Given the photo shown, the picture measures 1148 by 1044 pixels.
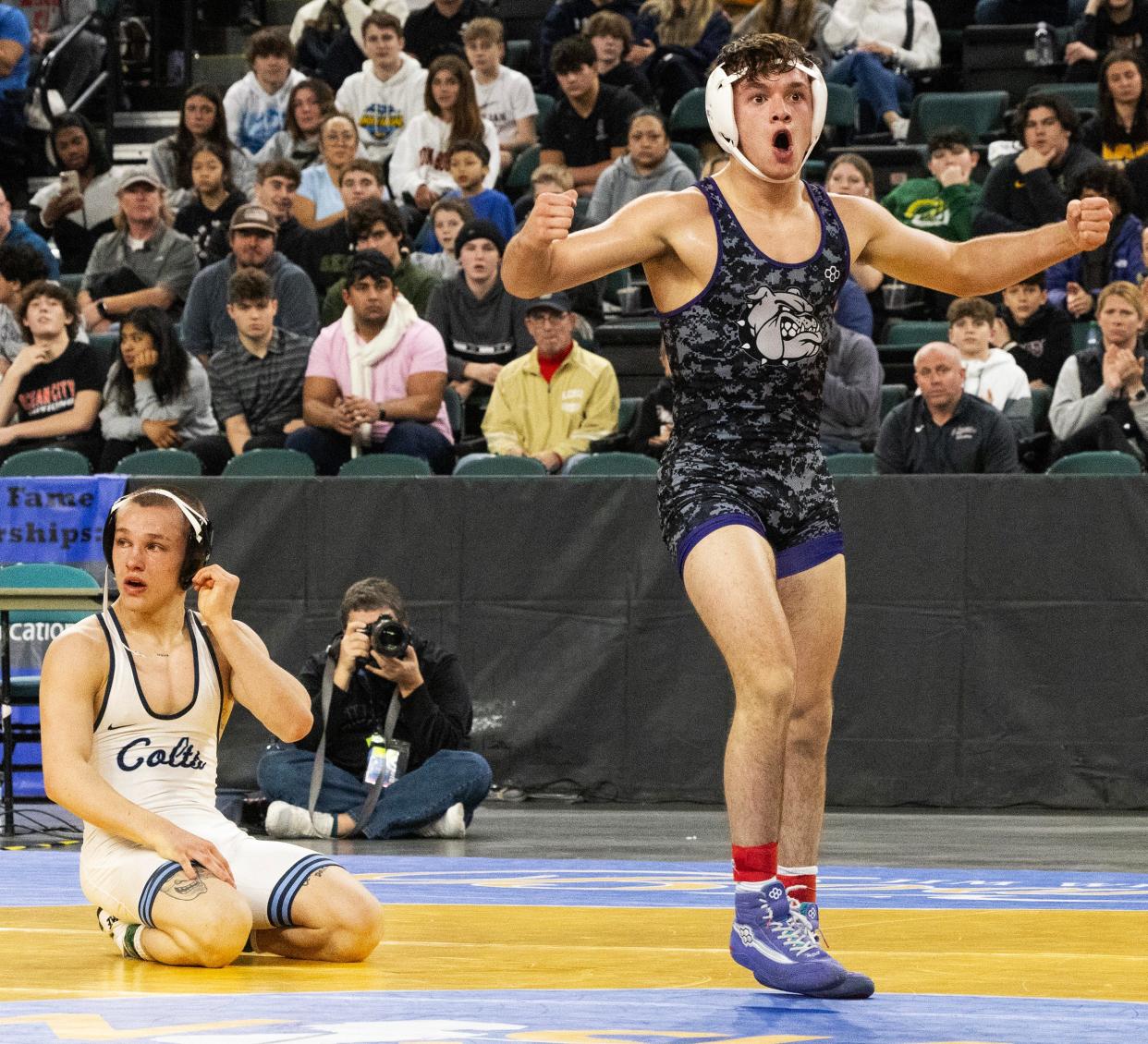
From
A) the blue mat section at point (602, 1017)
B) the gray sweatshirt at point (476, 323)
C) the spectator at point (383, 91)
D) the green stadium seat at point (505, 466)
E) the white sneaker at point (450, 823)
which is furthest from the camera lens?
the spectator at point (383, 91)

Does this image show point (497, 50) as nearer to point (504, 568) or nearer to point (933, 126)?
point (933, 126)

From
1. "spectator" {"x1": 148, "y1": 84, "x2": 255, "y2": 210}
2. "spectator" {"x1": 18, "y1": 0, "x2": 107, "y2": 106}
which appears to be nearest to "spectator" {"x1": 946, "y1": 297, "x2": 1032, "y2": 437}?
"spectator" {"x1": 148, "y1": 84, "x2": 255, "y2": 210}

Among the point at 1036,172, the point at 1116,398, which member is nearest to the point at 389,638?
the point at 1116,398

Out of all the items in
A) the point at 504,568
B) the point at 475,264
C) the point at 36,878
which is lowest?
the point at 36,878

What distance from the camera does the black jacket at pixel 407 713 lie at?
755 cm

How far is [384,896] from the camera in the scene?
17.8ft

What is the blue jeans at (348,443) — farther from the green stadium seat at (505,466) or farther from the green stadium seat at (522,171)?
the green stadium seat at (522,171)

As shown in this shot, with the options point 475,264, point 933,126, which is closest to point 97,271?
point 475,264

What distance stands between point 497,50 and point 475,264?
2686mm

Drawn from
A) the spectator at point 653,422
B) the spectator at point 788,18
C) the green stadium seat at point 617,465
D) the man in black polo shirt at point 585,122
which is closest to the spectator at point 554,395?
the spectator at point 653,422

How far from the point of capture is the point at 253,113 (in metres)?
12.8

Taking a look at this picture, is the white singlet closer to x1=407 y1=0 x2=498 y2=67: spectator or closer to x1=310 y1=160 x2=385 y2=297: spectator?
x1=310 y1=160 x2=385 y2=297: spectator

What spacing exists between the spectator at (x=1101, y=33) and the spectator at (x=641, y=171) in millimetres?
2598

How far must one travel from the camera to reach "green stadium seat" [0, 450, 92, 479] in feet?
30.2
